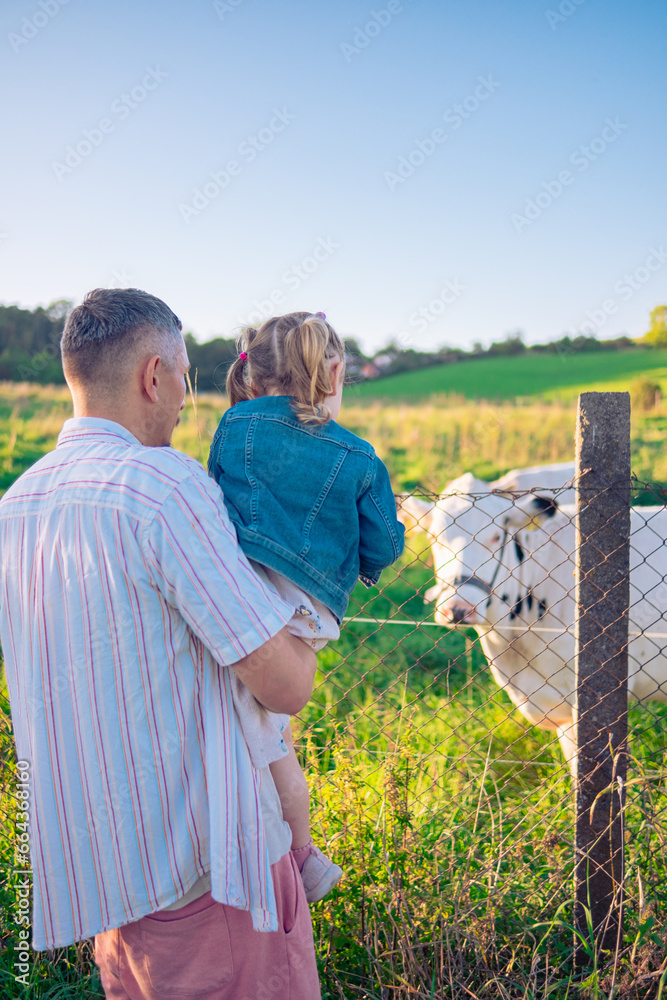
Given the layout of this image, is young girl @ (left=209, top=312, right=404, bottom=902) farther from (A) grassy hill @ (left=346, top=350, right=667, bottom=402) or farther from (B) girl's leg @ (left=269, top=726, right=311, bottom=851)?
(A) grassy hill @ (left=346, top=350, right=667, bottom=402)

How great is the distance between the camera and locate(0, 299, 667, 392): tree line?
805 inches

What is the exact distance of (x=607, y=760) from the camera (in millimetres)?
2156

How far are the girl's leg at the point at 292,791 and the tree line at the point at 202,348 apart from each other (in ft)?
32.7

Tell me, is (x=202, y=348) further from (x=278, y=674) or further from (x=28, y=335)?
(x=278, y=674)

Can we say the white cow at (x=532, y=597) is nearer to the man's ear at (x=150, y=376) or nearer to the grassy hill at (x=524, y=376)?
the man's ear at (x=150, y=376)

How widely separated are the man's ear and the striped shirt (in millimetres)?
101

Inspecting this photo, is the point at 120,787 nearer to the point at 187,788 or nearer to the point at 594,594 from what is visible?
the point at 187,788

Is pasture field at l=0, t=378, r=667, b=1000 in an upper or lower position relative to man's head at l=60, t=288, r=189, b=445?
lower

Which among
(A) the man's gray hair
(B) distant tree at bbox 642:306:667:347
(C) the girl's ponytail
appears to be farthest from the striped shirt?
(B) distant tree at bbox 642:306:667:347

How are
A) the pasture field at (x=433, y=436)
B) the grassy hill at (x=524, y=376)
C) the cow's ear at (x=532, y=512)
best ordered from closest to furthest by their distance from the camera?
the cow's ear at (x=532, y=512), the pasture field at (x=433, y=436), the grassy hill at (x=524, y=376)

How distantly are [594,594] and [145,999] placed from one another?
1604 mm

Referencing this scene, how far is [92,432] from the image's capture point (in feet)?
4.35

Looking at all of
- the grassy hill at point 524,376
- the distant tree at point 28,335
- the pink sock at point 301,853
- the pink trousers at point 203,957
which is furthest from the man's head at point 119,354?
the grassy hill at point 524,376

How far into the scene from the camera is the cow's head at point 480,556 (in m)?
3.65
